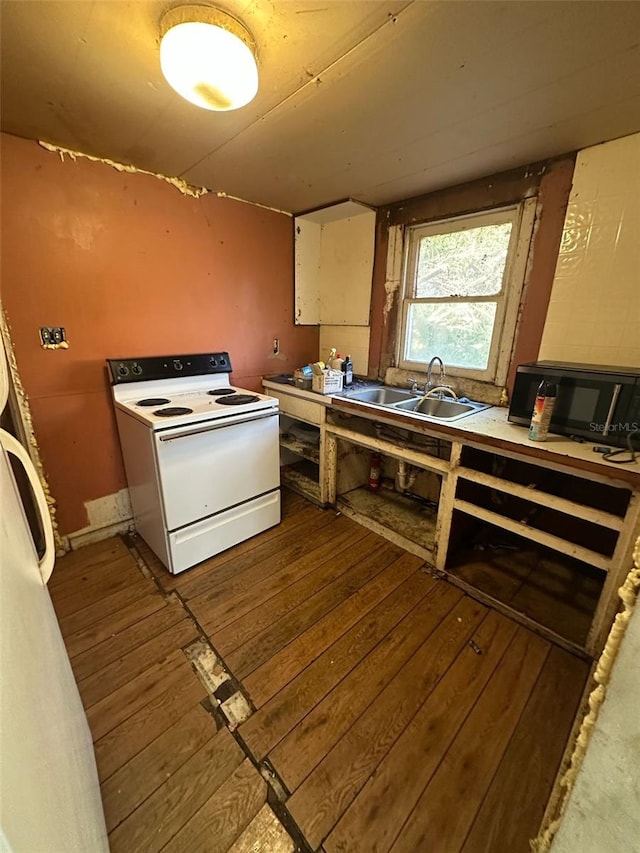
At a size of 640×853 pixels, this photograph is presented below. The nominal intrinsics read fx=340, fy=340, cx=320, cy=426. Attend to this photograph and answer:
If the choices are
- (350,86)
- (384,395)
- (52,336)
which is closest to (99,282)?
(52,336)

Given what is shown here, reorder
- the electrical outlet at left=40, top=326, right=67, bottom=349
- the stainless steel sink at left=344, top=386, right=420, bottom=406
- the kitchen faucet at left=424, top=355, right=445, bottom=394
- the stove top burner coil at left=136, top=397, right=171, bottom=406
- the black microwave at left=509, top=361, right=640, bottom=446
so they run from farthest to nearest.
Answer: the stainless steel sink at left=344, top=386, right=420, bottom=406, the kitchen faucet at left=424, top=355, right=445, bottom=394, the stove top burner coil at left=136, top=397, right=171, bottom=406, the electrical outlet at left=40, top=326, right=67, bottom=349, the black microwave at left=509, top=361, right=640, bottom=446

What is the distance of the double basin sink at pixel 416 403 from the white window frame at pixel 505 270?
230mm

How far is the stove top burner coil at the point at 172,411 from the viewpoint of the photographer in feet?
5.65

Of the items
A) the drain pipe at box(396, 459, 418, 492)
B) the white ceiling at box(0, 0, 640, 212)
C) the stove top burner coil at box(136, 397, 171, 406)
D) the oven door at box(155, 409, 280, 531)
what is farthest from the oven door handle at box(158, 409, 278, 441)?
the white ceiling at box(0, 0, 640, 212)

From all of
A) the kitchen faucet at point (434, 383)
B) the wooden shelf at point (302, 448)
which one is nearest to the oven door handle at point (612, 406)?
the kitchen faucet at point (434, 383)

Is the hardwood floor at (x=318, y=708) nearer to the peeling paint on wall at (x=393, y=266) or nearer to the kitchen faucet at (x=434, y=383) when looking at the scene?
the kitchen faucet at (x=434, y=383)

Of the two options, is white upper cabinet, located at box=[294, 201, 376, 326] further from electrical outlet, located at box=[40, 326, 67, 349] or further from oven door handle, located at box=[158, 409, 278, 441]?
electrical outlet, located at box=[40, 326, 67, 349]

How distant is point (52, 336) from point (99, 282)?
38 centimetres

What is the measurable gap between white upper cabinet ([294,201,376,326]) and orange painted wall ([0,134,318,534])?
33 cm

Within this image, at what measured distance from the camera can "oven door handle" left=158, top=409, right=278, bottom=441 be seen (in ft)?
5.39

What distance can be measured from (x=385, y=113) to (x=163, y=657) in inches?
94.1

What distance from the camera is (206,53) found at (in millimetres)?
954

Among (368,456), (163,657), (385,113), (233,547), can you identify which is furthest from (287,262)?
(163,657)

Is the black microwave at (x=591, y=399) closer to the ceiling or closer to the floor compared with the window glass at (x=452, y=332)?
closer to the floor
